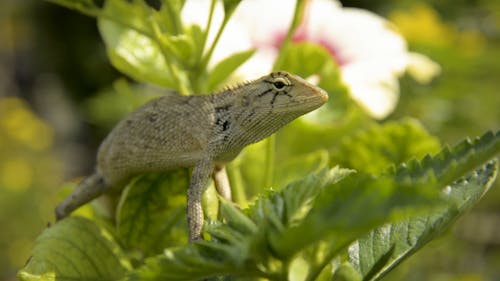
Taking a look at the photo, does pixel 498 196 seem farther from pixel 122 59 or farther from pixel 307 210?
pixel 307 210

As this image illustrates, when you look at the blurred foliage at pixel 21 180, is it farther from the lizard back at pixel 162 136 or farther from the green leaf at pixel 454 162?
the green leaf at pixel 454 162

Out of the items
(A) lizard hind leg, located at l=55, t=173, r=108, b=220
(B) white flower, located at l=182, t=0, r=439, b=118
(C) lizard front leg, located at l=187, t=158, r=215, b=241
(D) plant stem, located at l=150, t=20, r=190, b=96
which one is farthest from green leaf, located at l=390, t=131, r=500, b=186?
(B) white flower, located at l=182, t=0, r=439, b=118

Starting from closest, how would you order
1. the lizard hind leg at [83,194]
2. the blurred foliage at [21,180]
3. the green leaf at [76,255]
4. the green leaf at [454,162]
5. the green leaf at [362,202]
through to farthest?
the green leaf at [362,202] < the green leaf at [454,162] < the green leaf at [76,255] < the lizard hind leg at [83,194] < the blurred foliage at [21,180]

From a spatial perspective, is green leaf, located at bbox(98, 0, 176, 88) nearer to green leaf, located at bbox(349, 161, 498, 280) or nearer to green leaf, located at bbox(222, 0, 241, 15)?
green leaf, located at bbox(222, 0, 241, 15)

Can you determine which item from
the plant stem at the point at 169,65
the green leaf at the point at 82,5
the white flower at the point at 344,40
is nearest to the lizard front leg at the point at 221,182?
the plant stem at the point at 169,65

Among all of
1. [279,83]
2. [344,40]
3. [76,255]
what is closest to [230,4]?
[279,83]
